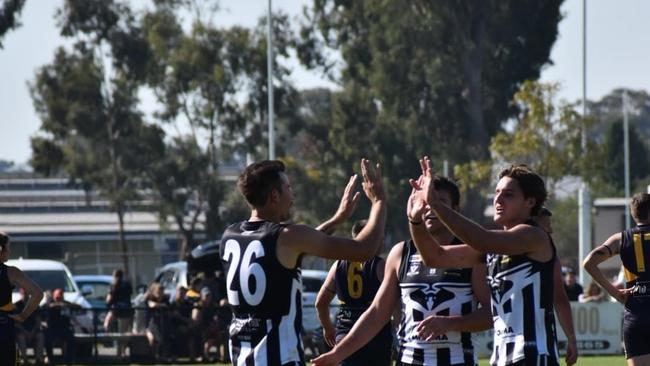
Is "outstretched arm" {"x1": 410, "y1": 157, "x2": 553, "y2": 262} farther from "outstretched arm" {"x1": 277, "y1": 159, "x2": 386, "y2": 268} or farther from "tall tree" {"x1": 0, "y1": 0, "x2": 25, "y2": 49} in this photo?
"tall tree" {"x1": 0, "y1": 0, "x2": 25, "y2": 49}

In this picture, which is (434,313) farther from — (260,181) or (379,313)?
(260,181)

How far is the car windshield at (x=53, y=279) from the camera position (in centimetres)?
3061

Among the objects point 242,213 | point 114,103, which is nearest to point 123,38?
point 114,103

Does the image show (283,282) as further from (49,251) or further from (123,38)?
(49,251)

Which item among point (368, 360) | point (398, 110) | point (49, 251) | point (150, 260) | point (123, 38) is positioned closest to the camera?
point (368, 360)

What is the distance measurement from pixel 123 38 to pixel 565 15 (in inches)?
683

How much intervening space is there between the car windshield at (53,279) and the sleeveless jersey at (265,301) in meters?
23.3

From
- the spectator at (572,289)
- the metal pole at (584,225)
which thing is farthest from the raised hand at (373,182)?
the metal pole at (584,225)

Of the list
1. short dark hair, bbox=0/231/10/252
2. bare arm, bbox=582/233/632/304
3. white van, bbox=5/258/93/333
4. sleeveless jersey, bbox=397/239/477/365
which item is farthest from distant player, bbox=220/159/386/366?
white van, bbox=5/258/93/333

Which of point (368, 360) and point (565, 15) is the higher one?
point (565, 15)

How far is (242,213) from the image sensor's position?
5744cm

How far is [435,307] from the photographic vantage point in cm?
826

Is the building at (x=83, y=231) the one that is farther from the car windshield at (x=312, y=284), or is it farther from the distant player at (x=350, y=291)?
the distant player at (x=350, y=291)

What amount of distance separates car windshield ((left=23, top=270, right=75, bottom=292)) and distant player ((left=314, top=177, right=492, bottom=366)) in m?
22.9
